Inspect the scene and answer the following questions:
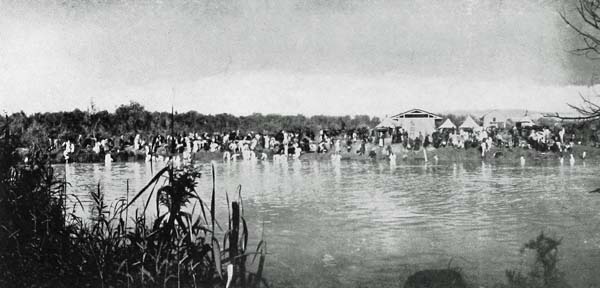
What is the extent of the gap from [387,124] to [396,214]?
0.52m

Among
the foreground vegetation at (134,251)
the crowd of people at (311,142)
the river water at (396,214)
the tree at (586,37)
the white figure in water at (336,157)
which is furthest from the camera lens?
the white figure in water at (336,157)

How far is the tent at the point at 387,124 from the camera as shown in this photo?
2.75 m

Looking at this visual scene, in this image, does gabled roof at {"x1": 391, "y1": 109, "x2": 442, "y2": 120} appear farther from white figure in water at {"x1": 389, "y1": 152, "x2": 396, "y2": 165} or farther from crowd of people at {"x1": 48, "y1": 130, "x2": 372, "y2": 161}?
white figure in water at {"x1": 389, "y1": 152, "x2": 396, "y2": 165}

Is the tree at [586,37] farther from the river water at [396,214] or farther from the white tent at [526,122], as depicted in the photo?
the river water at [396,214]

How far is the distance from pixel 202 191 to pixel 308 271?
26.7 inches

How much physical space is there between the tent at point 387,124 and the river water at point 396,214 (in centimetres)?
37

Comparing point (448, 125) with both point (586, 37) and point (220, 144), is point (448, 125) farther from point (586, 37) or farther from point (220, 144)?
point (220, 144)

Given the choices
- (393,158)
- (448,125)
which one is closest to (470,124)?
(448,125)

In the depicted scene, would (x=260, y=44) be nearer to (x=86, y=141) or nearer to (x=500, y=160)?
(x=86, y=141)

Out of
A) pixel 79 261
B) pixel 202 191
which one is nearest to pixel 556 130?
pixel 202 191

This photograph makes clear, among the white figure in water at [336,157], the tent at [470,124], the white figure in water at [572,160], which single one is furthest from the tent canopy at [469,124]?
the white figure in water at [336,157]

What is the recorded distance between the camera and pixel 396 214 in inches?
110

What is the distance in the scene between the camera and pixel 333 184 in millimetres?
3057

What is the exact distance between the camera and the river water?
7.89 ft
